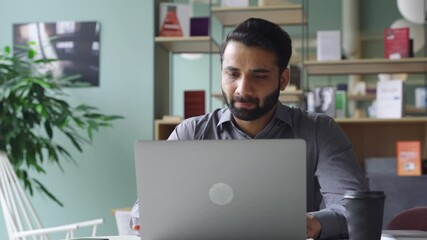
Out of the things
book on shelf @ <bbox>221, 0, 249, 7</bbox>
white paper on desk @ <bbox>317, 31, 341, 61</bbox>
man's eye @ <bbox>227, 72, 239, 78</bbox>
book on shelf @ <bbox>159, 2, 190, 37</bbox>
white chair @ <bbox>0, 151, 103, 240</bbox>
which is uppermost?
book on shelf @ <bbox>221, 0, 249, 7</bbox>

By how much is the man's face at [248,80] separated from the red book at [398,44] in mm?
2781

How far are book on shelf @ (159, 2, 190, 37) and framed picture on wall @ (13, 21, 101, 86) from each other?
58 centimetres

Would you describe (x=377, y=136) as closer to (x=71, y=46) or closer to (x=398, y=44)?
(x=398, y=44)

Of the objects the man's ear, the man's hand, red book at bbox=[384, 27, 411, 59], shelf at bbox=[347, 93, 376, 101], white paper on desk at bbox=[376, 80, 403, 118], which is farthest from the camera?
shelf at bbox=[347, 93, 376, 101]

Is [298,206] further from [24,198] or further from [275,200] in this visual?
[24,198]

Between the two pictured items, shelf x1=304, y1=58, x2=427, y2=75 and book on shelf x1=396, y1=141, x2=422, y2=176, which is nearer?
book on shelf x1=396, y1=141, x2=422, y2=176

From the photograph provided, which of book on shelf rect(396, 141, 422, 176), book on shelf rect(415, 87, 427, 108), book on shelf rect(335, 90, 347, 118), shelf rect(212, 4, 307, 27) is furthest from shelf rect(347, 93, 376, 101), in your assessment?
book on shelf rect(396, 141, 422, 176)

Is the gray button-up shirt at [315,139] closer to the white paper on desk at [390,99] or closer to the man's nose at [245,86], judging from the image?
the man's nose at [245,86]

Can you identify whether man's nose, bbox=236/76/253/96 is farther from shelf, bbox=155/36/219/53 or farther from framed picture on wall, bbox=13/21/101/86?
framed picture on wall, bbox=13/21/101/86

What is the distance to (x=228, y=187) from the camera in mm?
1402

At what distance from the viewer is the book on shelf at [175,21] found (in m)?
4.52

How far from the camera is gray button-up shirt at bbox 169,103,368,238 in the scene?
199 centimetres

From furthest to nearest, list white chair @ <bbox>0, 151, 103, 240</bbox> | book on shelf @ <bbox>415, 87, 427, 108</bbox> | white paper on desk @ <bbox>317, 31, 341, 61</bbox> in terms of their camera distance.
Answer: book on shelf @ <bbox>415, 87, 427, 108</bbox>
white paper on desk @ <bbox>317, 31, 341, 61</bbox>
white chair @ <bbox>0, 151, 103, 240</bbox>

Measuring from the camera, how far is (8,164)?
12.4ft
